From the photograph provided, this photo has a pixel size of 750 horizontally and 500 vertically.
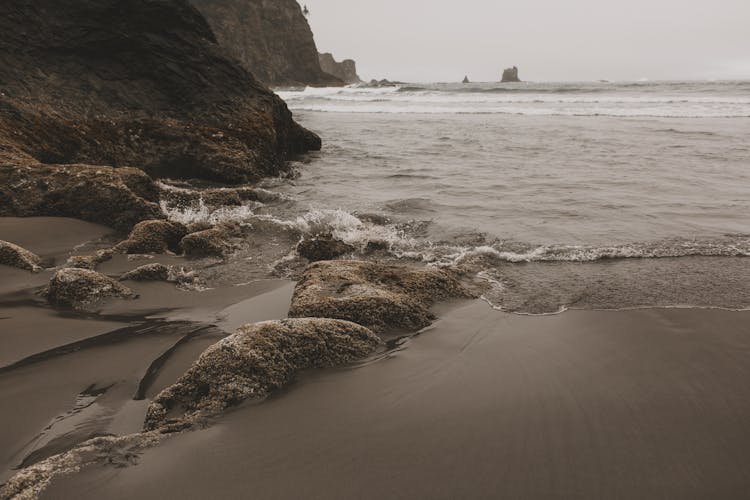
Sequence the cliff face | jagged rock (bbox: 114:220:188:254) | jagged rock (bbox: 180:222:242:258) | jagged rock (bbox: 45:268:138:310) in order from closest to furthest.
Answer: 1. jagged rock (bbox: 45:268:138:310)
2. jagged rock (bbox: 114:220:188:254)
3. jagged rock (bbox: 180:222:242:258)
4. the cliff face

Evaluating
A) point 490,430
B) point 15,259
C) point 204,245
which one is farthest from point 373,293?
point 15,259

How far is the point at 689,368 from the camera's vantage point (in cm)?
246

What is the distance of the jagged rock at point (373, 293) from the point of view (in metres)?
2.85

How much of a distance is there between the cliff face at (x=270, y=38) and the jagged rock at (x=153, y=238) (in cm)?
5673

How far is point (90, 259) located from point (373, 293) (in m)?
2.66

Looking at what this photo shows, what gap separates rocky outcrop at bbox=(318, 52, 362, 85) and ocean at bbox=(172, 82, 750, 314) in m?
88.1

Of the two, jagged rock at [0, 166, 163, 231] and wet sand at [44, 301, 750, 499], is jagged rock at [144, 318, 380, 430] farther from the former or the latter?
jagged rock at [0, 166, 163, 231]

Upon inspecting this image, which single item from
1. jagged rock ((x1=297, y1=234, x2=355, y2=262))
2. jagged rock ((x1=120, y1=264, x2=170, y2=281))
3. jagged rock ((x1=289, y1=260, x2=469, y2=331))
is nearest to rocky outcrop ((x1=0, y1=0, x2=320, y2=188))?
jagged rock ((x1=120, y1=264, x2=170, y2=281))

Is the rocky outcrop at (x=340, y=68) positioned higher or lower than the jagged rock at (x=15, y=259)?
higher

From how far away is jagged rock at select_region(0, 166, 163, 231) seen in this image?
16.1ft

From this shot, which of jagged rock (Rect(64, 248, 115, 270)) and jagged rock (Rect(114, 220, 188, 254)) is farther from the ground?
jagged rock (Rect(114, 220, 188, 254))

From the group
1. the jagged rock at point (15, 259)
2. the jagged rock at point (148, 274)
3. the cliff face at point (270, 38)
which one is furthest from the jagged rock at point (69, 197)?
the cliff face at point (270, 38)

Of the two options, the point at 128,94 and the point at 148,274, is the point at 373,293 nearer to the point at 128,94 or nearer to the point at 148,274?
the point at 148,274

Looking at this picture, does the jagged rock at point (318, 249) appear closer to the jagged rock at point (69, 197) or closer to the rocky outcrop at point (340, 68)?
the jagged rock at point (69, 197)
